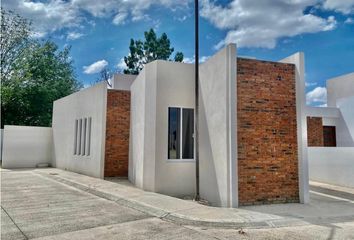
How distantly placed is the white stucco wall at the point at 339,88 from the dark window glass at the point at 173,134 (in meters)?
16.6

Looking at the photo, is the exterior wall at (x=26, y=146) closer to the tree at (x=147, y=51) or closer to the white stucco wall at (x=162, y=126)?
the white stucco wall at (x=162, y=126)

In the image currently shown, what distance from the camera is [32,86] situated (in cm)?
2681

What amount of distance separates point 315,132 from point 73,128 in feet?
50.2

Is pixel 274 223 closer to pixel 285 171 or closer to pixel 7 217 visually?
pixel 285 171

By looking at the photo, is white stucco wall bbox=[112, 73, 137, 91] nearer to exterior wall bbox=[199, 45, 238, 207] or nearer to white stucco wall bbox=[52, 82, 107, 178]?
white stucco wall bbox=[52, 82, 107, 178]

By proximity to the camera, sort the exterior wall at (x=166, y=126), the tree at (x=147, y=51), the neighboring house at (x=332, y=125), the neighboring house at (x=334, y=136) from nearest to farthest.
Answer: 1. the exterior wall at (x=166, y=126)
2. the neighboring house at (x=334, y=136)
3. the neighboring house at (x=332, y=125)
4. the tree at (x=147, y=51)

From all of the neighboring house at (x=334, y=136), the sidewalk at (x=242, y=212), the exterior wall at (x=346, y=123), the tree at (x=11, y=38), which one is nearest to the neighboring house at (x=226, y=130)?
the sidewalk at (x=242, y=212)

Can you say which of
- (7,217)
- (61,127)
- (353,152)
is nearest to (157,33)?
(61,127)

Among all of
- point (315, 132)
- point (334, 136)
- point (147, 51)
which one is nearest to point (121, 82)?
point (315, 132)

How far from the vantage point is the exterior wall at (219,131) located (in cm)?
763

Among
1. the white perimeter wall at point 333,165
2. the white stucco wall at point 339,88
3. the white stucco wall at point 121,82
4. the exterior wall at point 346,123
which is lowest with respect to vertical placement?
the white perimeter wall at point 333,165

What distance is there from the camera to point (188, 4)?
33.4 ft

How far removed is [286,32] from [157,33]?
22265 mm

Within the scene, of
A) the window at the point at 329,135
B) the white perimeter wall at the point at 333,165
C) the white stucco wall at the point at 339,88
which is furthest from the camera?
the white stucco wall at the point at 339,88
